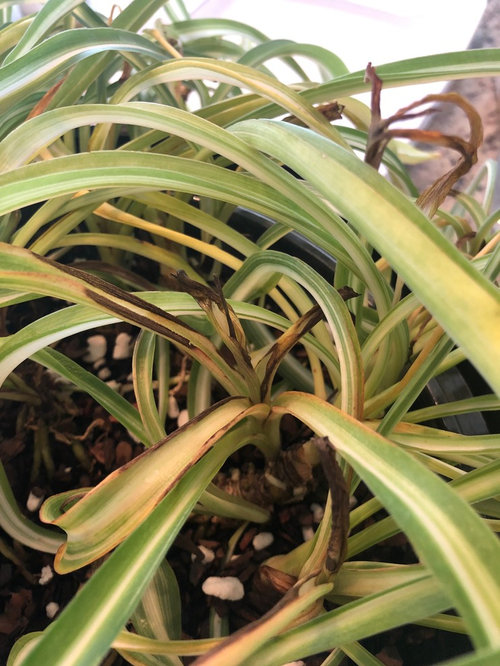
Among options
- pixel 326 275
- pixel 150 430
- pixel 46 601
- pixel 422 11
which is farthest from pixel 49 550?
pixel 422 11

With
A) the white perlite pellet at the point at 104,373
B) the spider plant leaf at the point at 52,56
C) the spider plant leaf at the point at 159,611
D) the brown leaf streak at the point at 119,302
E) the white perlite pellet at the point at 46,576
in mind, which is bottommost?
the white perlite pellet at the point at 46,576

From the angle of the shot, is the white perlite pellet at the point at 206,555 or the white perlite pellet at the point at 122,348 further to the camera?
the white perlite pellet at the point at 122,348

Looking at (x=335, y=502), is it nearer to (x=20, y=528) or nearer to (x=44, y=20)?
(x=20, y=528)

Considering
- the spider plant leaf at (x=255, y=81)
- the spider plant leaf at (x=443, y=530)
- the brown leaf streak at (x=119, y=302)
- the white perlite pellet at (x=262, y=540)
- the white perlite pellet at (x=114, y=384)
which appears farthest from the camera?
the white perlite pellet at (x=114, y=384)

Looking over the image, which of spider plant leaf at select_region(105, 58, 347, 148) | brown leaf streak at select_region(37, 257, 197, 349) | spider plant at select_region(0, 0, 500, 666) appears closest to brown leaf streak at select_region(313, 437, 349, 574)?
spider plant at select_region(0, 0, 500, 666)

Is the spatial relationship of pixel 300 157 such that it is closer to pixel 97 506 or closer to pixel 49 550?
pixel 97 506

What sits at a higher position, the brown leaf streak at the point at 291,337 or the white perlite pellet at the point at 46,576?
the brown leaf streak at the point at 291,337

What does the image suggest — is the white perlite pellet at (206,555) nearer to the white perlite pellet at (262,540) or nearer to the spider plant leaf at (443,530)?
the white perlite pellet at (262,540)

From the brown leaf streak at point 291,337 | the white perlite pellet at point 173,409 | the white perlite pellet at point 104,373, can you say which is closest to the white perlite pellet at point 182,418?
the white perlite pellet at point 173,409
